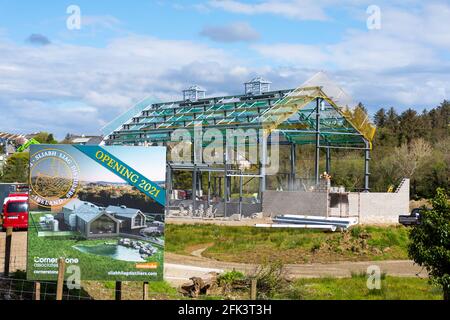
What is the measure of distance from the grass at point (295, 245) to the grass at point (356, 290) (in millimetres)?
5193

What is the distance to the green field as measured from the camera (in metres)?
13.3

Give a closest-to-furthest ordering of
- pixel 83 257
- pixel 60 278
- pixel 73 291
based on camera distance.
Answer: pixel 60 278
pixel 83 257
pixel 73 291

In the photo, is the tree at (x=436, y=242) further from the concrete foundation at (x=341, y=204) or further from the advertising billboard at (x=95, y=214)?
the concrete foundation at (x=341, y=204)

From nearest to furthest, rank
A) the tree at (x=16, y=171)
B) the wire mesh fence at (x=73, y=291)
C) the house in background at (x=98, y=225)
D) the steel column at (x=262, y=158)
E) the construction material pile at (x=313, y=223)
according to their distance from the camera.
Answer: the house in background at (x=98, y=225) < the wire mesh fence at (x=73, y=291) < the construction material pile at (x=313, y=223) < the steel column at (x=262, y=158) < the tree at (x=16, y=171)

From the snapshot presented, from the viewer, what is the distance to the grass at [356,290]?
16.8m

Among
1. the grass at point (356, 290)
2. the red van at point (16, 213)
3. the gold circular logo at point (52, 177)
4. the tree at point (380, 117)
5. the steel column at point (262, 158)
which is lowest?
the grass at point (356, 290)

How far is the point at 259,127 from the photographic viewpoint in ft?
140

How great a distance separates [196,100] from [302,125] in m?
11.0

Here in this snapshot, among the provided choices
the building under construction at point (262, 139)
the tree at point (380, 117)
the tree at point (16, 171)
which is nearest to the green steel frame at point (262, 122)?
the building under construction at point (262, 139)

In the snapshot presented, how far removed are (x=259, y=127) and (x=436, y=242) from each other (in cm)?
2764

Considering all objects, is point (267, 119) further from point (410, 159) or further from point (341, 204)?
point (410, 159)

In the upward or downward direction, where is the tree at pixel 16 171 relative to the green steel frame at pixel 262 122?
downward

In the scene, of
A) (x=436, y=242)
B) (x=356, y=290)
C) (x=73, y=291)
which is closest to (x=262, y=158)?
(x=356, y=290)
